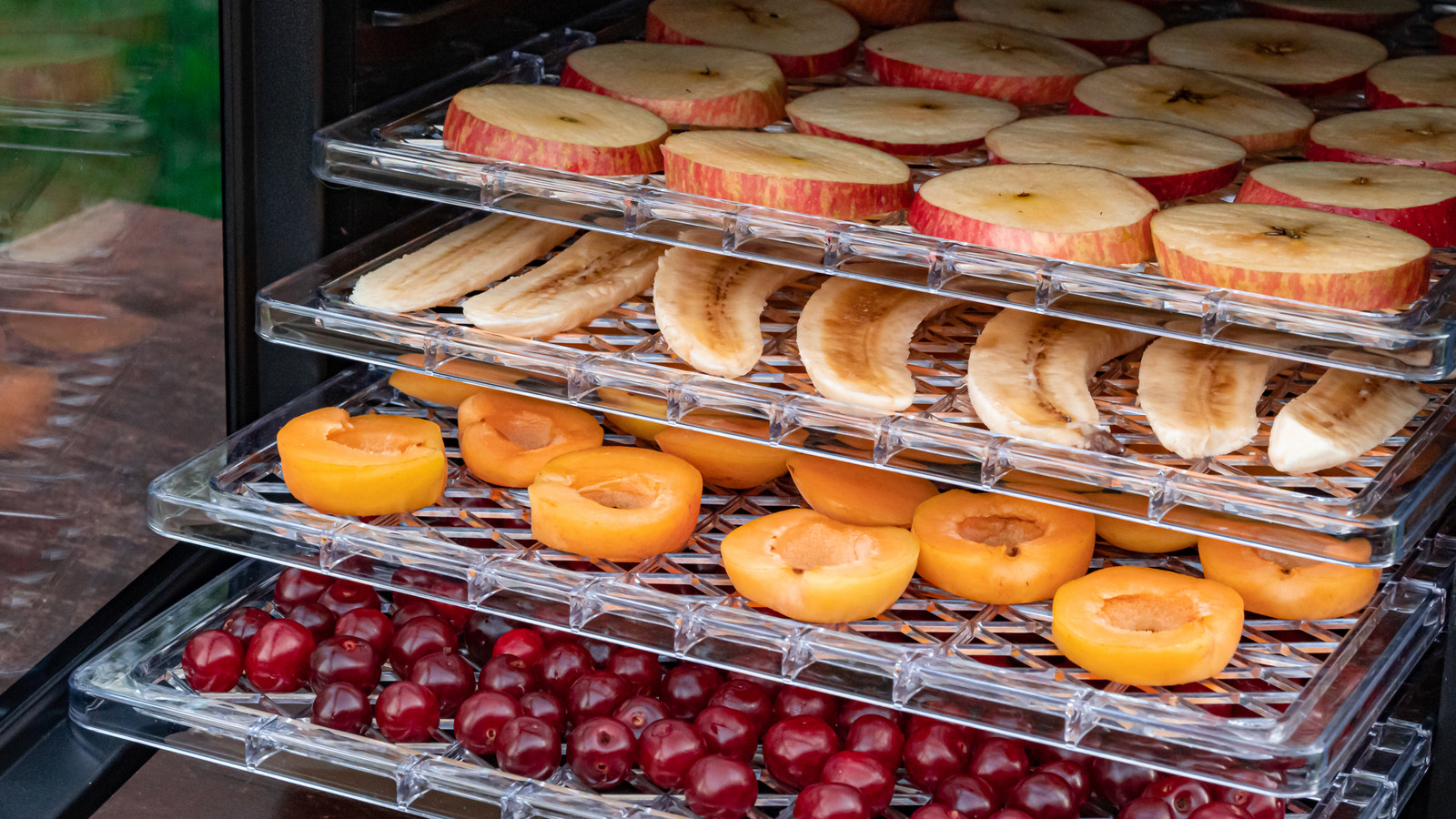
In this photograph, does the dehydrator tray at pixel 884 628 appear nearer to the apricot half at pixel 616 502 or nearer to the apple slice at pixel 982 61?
the apricot half at pixel 616 502

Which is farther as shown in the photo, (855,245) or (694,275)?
(694,275)

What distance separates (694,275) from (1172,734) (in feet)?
1.87

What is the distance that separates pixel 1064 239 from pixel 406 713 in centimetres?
62

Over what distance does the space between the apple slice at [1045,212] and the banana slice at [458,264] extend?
0.41 metres

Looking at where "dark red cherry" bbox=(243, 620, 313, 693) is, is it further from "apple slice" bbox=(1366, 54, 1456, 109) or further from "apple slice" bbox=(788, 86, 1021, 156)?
"apple slice" bbox=(1366, 54, 1456, 109)

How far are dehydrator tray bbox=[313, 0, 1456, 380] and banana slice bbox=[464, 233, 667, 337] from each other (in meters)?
0.10

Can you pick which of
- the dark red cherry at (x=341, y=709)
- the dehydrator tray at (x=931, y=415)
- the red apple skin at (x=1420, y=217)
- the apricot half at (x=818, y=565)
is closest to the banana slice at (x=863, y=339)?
the dehydrator tray at (x=931, y=415)

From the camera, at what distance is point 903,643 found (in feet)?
4.02

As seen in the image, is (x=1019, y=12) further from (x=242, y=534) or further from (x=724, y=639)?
(x=242, y=534)

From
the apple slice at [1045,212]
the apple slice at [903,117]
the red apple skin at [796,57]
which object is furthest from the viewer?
the red apple skin at [796,57]

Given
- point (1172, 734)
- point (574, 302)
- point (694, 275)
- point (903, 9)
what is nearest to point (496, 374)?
point (574, 302)

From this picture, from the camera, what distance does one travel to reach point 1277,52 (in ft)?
5.38

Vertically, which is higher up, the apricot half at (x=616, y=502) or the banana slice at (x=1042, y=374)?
the banana slice at (x=1042, y=374)

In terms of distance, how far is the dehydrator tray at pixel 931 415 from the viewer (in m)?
1.11
